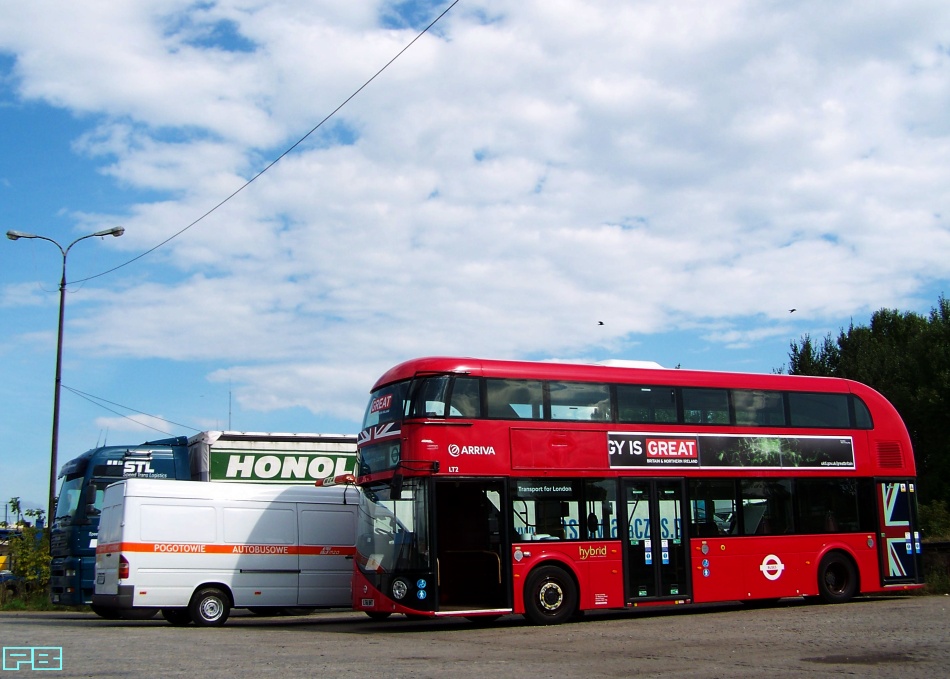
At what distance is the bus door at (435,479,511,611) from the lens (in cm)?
1594

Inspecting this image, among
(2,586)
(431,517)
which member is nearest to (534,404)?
(431,517)

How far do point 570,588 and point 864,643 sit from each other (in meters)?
5.70

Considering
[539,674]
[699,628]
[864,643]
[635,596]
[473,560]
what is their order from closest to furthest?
[539,674], [864,643], [699,628], [473,560], [635,596]

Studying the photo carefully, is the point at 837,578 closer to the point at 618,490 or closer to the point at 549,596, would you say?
the point at 618,490

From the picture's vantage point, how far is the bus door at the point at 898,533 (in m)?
19.8

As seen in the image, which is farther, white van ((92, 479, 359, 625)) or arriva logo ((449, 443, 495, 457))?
white van ((92, 479, 359, 625))

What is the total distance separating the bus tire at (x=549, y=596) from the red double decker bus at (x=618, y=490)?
0.02 meters

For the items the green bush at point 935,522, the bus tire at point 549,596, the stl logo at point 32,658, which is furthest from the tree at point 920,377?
the stl logo at point 32,658

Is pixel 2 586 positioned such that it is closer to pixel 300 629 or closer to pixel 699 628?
pixel 300 629

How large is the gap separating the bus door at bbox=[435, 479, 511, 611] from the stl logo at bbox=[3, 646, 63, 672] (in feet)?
18.9

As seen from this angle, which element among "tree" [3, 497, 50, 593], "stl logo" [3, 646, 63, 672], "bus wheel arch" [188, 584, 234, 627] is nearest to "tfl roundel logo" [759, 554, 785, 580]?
"bus wheel arch" [188, 584, 234, 627]

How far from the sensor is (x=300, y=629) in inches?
666

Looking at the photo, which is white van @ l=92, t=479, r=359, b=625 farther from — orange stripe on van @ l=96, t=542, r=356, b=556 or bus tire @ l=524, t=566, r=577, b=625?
bus tire @ l=524, t=566, r=577, b=625

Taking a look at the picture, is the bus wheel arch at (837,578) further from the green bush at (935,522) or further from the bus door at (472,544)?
the green bush at (935,522)
